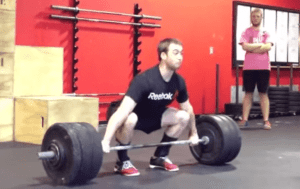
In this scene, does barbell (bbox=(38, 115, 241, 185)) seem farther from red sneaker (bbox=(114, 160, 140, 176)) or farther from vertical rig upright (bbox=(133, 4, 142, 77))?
vertical rig upright (bbox=(133, 4, 142, 77))

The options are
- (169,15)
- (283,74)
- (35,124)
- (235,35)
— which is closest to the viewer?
(35,124)

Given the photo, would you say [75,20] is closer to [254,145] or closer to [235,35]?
[254,145]

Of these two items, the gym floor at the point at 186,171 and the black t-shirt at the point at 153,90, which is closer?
the gym floor at the point at 186,171

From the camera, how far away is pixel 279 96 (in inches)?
262

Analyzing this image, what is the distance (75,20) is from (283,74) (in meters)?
3.84

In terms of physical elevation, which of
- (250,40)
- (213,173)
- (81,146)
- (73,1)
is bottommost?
(213,173)

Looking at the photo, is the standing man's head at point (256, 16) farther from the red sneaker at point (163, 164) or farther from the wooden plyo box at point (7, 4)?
the red sneaker at point (163, 164)

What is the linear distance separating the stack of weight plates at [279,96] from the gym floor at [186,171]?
8.42 feet

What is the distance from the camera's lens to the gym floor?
8.24 ft

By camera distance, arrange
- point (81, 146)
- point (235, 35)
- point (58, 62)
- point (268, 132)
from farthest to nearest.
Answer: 1. point (235, 35)
2. point (268, 132)
3. point (58, 62)
4. point (81, 146)

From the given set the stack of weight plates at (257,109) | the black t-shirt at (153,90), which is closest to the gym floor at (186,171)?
the black t-shirt at (153,90)

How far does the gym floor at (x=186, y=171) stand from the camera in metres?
2.51

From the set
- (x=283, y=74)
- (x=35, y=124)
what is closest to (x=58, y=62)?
(x=35, y=124)

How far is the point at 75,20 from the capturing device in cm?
496
